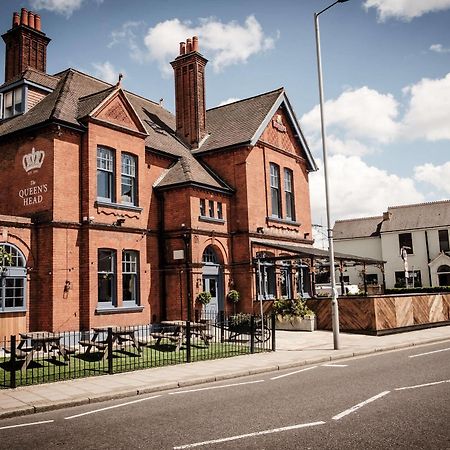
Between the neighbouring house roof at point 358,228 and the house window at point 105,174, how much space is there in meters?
41.2

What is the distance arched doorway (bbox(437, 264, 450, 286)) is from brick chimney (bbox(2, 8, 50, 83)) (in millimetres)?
44245

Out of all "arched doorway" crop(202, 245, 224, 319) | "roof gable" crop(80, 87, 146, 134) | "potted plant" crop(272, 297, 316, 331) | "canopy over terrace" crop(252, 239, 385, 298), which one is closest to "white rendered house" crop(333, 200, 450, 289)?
"canopy over terrace" crop(252, 239, 385, 298)

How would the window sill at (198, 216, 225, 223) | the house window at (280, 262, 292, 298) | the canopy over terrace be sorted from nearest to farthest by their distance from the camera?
the window sill at (198, 216, 225, 223), the canopy over terrace, the house window at (280, 262, 292, 298)

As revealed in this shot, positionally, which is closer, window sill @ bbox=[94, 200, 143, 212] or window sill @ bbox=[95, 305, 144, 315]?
window sill @ bbox=[95, 305, 144, 315]

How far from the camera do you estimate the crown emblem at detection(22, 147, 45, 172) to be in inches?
715

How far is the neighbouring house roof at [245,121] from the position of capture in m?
25.0

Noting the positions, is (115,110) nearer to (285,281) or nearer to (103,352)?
(103,352)

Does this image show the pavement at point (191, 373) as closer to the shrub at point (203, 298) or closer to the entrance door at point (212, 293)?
the shrub at point (203, 298)

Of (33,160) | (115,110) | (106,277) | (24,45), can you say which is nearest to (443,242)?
(115,110)

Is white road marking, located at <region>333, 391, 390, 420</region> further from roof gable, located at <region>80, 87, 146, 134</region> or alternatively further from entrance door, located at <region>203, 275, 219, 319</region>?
roof gable, located at <region>80, 87, 146, 134</region>

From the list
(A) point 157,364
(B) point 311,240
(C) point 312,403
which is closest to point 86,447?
(C) point 312,403

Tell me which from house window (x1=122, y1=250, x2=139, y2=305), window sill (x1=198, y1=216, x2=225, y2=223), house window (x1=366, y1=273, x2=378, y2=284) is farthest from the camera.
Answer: house window (x1=366, y1=273, x2=378, y2=284)

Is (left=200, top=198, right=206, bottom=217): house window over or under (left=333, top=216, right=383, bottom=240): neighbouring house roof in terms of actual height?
under

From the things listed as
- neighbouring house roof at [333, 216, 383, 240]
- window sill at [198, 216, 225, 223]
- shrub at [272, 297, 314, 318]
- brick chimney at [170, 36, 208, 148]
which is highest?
brick chimney at [170, 36, 208, 148]
